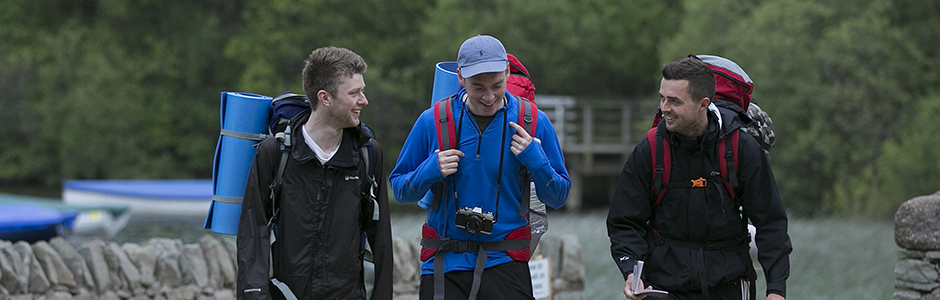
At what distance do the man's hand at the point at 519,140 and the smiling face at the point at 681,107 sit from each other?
527 mm

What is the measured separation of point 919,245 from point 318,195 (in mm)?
5039

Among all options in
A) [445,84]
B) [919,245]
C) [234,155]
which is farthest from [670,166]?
[919,245]

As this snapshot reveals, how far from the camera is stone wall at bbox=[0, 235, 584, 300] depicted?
6.32m

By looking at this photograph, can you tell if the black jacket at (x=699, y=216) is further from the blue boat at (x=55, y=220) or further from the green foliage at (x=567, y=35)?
the green foliage at (x=567, y=35)

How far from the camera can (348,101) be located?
3330 millimetres

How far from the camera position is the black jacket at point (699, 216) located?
338cm

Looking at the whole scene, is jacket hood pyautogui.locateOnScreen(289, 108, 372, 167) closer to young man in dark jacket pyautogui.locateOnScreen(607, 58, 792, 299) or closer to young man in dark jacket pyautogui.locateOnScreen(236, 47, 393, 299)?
young man in dark jacket pyautogui.locateOnScreen(236, 47, 393, 299)

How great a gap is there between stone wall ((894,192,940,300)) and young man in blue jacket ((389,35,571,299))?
4.20 meters

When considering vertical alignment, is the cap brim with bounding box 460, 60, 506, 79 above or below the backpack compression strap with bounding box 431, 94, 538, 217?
above

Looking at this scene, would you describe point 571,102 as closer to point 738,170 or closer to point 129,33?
point 129,33

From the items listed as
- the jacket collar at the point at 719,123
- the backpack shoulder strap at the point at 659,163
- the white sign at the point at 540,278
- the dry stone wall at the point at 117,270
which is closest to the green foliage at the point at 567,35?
the dry stone wall at the point at 117,270

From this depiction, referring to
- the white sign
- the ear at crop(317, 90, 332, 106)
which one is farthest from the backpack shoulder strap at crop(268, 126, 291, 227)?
the white sign

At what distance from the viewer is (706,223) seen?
11.1 feet

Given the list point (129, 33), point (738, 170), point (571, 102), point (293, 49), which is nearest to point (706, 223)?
point (738, 170)
